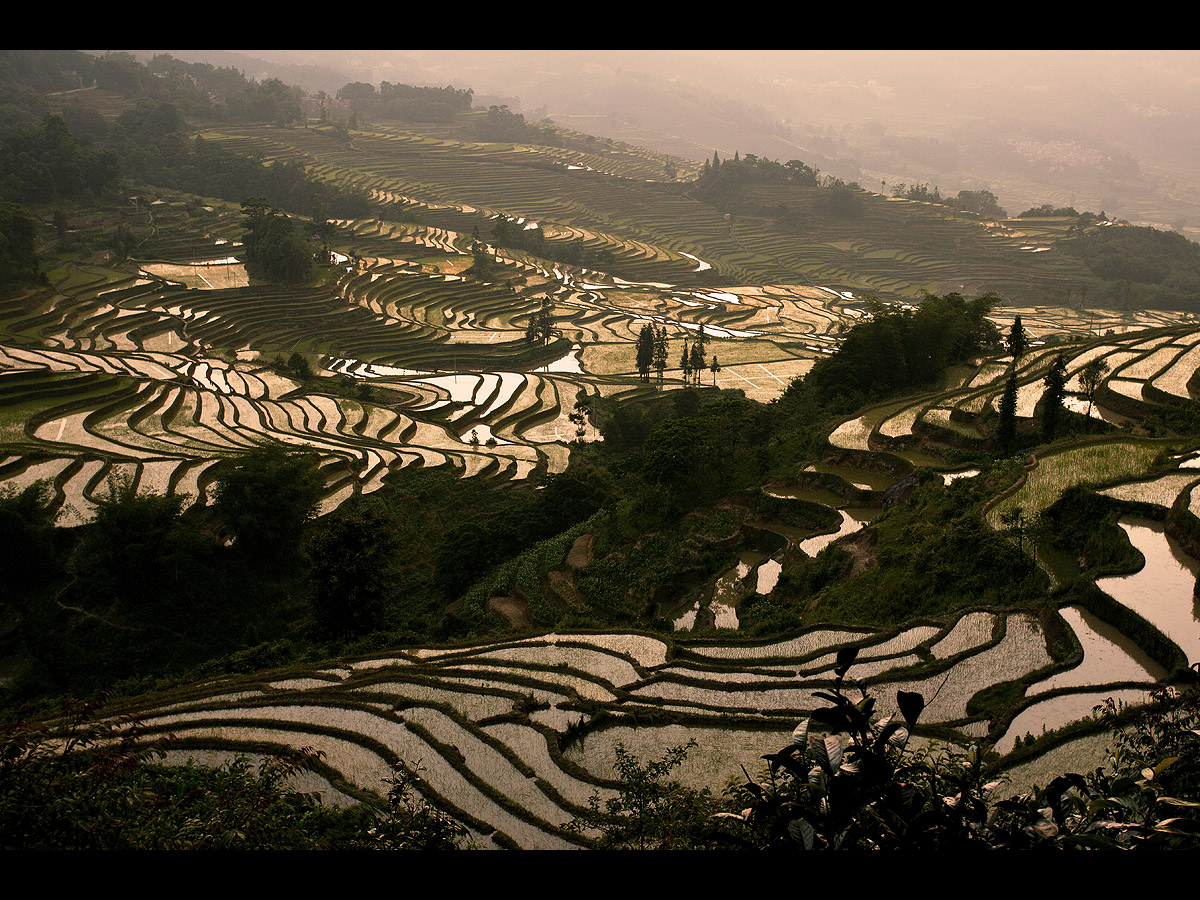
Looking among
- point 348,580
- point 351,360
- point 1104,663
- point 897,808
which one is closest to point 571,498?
point 348,580

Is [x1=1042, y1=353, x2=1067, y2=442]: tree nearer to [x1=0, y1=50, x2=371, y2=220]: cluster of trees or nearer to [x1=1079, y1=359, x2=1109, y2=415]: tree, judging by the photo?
[x1=1079, y1=359, x2=1109, y2=415]: tree

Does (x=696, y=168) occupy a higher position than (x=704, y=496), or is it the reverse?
(x=696, y=168)

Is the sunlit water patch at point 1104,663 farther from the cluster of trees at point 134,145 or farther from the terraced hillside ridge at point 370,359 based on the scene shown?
the cluster of trees at point 134,145

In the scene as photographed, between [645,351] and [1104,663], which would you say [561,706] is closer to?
[1104,663]

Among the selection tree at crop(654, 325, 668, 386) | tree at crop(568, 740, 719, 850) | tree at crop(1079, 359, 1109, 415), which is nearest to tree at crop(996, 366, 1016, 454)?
tree at crop(1079, 359, 1109, 415)
